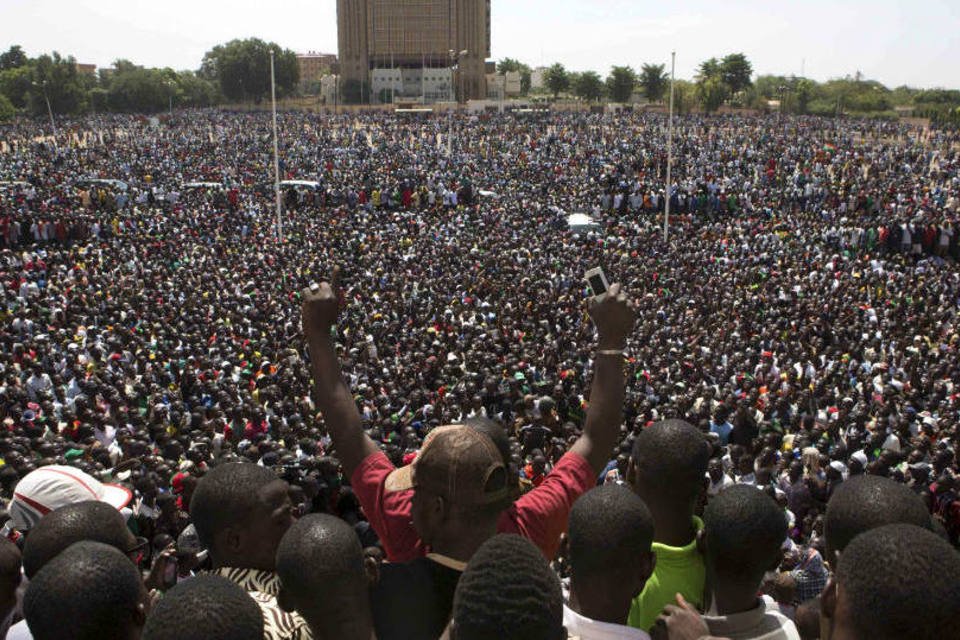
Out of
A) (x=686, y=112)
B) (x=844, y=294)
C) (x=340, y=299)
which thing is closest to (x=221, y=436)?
(x=340, y=299)

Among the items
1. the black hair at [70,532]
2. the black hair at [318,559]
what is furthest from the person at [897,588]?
the black hair at [70,532]

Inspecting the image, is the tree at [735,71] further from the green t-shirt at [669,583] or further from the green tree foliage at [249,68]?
the green t-shirt at [669,583]

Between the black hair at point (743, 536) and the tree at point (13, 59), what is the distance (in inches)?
3303

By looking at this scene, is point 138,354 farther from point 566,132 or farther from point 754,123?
point 754,123

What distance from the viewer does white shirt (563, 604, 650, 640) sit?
6.05 ft

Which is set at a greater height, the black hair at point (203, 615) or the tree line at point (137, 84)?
the tree line at point (137, 84)

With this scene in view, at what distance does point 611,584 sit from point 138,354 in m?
10.3

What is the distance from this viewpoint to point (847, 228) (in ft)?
68.5

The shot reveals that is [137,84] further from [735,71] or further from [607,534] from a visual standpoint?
[607,534]

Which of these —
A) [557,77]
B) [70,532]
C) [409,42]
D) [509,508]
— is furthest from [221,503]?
[409,42]

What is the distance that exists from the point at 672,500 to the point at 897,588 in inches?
41.0

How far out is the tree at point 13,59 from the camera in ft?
238

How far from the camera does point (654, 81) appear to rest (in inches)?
2297

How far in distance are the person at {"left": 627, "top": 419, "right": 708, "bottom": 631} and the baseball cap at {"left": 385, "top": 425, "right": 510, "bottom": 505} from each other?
2.11ft
